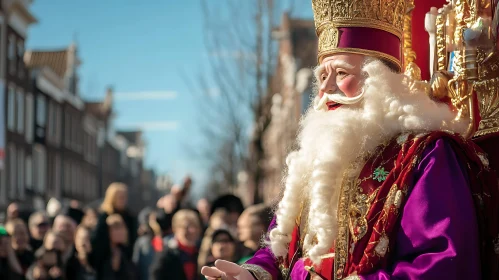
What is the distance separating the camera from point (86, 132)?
5569 cm

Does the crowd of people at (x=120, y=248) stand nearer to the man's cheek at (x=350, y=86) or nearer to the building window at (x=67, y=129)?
the man's cheek at (x=350, y=86)

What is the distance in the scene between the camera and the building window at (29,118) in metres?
38.3

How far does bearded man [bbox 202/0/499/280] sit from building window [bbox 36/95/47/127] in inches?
1512

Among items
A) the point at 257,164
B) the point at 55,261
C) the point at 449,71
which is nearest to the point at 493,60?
the point at 449,71

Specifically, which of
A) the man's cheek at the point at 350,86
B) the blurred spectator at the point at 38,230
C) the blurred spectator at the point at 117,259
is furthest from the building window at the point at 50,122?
the man's cheek at the point at 350,86

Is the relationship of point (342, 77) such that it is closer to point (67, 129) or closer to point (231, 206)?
point (231, 206)

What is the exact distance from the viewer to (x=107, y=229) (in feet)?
29.6

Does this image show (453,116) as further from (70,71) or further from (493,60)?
(70,71)

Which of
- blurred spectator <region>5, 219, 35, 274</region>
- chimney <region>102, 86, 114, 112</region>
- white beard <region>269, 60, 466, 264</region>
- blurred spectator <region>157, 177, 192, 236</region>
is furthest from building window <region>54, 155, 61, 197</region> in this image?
white beard <region>269, 60, 466, 264</region>

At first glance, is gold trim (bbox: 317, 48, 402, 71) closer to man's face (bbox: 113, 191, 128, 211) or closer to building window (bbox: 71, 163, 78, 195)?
man's face (bbox: 113, 191, 128, 211)

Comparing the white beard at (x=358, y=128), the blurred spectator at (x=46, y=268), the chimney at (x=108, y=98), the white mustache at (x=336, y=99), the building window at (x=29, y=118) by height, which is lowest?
the blurred spectator at (x=46, y=268)

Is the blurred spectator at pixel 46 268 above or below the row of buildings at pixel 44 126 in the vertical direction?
below

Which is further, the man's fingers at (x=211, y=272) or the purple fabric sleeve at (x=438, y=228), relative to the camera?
the man's fingers at (x=211, y=272)

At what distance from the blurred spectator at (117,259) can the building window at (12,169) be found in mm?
26399
